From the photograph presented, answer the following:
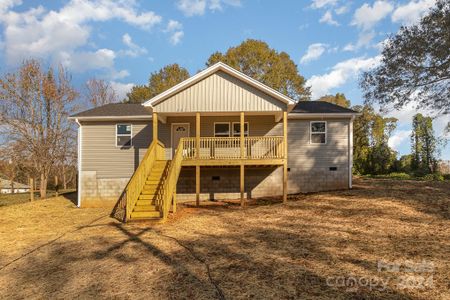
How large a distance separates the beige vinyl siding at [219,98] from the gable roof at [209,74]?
149 millimetres

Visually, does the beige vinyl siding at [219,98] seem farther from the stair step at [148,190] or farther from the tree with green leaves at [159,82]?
the tree with green leaves at [159,82]

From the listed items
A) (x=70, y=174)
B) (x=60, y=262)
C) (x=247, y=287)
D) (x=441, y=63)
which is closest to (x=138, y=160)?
(x=60, y=262)

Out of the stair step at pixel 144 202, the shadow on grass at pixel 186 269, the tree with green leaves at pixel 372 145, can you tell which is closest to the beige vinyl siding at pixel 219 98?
the stair step at pixel 144 202

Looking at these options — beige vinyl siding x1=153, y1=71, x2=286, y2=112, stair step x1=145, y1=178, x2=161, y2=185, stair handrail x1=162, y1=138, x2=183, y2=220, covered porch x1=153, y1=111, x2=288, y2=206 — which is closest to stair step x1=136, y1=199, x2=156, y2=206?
stair handrail x1=162, y1=138, x2=183, y2=220

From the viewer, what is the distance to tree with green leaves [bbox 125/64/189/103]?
35.0m

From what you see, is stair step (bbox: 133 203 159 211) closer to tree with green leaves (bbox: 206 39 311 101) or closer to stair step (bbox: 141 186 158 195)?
stair step (bbox: 141 186 158 195)

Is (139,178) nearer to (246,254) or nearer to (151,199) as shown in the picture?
(151,199)

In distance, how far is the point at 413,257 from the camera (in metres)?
6.36

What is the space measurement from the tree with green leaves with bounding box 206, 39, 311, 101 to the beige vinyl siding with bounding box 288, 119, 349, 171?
1716 centimetres

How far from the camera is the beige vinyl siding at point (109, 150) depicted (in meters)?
16.5

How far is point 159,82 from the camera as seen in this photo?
3581 centimetres

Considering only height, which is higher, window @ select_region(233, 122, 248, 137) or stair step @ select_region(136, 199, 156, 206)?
window @ select_region(233, 122, 248, 137)

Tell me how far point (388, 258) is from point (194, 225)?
618 cm

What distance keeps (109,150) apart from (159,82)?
68.8 ft
